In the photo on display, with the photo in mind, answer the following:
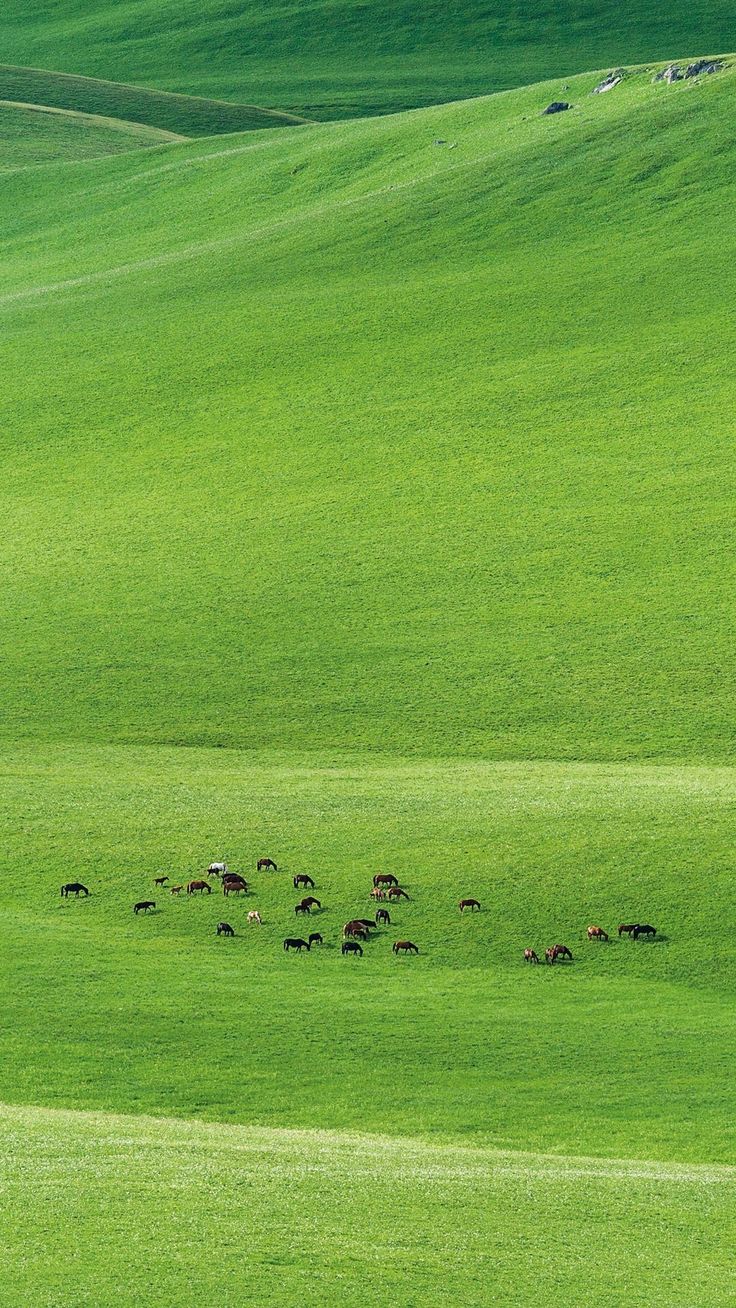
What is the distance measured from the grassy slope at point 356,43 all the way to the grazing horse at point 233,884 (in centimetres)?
12237

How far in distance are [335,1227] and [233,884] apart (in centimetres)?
1487

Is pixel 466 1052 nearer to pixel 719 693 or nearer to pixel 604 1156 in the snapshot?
pixel 604 1156

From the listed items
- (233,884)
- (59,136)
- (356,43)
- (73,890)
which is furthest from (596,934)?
(356,43)

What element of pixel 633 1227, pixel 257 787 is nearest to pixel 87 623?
pixel 257 787

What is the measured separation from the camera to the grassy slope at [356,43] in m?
151

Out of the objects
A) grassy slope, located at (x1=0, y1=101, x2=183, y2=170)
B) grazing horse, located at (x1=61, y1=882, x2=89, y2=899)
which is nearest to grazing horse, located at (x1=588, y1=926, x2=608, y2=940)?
grazing horse, located at (x1=61, y1=882, x2=89, y2=899)

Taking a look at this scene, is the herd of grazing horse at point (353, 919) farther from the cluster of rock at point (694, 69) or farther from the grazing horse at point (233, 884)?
the cluster of rock at point (694, 69)

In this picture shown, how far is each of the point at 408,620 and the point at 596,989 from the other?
24.0 metres

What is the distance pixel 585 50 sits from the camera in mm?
156000

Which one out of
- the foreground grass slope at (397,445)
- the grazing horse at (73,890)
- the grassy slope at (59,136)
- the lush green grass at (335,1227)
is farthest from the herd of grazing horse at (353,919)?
the grassy slope at (59,136)

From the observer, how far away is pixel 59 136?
125625mm

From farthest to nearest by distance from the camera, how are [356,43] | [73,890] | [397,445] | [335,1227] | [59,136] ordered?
[356,43]
[59,136]
[397,445]
[73,890]
[335,1227]

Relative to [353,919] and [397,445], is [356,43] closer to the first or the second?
Result: [397,445]

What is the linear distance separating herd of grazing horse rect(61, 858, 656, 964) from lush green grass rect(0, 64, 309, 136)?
107 metres
